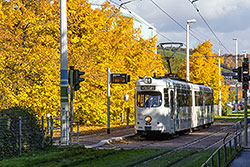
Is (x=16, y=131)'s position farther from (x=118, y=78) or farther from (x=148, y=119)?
(x=118, y=78)

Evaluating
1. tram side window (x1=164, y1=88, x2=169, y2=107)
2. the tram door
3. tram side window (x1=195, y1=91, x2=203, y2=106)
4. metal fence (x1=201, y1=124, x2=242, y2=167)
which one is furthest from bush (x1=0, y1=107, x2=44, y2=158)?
tram side window (x1=195, y1=91, x2=203, y2=106)

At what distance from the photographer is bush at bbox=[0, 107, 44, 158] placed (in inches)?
618

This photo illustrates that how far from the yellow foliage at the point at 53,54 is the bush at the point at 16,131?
491 cm

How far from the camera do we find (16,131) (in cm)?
1641

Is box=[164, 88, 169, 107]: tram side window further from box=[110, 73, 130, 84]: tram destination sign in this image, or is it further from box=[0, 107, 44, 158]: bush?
box=[0, 107, 44, 158]: bush

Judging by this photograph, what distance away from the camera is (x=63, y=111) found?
64.0ft

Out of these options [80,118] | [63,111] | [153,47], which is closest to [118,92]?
[80,118]

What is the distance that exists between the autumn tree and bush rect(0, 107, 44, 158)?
44.7 m

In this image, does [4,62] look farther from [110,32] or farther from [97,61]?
[110,32]

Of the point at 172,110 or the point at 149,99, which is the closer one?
the point at 149,99

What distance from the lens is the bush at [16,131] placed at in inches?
618

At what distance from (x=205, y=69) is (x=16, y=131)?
156 ft

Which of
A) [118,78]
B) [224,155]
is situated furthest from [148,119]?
[224,155]

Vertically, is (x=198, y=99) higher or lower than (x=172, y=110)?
higher
